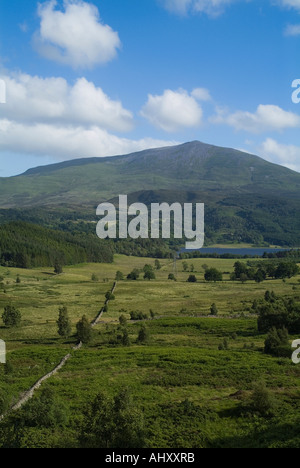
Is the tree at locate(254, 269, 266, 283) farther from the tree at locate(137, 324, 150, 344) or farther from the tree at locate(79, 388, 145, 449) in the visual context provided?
the tree at locate(79, 388, 145, 449)

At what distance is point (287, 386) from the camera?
4088cm

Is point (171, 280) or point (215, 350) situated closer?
point (215, 350)

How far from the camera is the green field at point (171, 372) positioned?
30.2m

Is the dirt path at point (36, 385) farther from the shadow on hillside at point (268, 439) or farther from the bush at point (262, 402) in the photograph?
the bush at point (262, 402)

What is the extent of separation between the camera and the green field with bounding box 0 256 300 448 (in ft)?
99.2

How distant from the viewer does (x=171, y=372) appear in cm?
4653

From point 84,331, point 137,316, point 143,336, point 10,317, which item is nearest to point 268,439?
point 143,336

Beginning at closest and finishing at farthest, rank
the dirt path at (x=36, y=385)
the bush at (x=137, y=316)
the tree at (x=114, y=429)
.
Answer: the tree at (x=114, y=429) → the dirt path at (x=36, y=385) → the bush at (x=137, y=316)

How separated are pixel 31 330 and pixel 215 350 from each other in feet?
118

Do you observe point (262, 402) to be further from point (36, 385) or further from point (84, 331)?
point (84, 331)

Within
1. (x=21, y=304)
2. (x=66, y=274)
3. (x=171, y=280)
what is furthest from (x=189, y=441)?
(x=66, y=274)

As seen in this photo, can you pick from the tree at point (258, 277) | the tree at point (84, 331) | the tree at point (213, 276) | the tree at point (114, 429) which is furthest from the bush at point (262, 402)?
the tree at point (213, 276)

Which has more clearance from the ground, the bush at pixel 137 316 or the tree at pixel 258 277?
the tree at pixel 258 277
